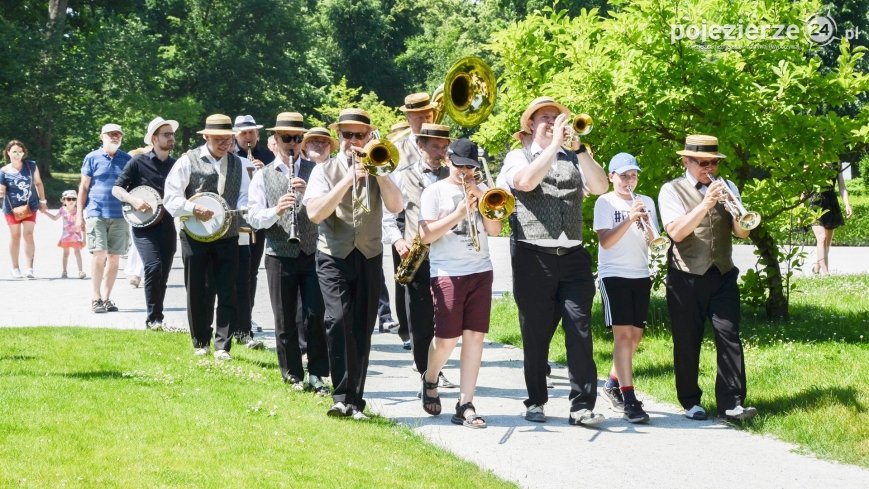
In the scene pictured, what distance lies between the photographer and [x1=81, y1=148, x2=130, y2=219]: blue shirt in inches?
559

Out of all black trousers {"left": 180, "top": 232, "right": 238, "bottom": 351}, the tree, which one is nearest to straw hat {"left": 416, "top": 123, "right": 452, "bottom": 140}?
black trousers {"left": 180, "top": 232, "right": 238, "bottom": 351}

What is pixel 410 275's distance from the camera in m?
8.93

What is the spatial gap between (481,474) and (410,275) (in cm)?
247

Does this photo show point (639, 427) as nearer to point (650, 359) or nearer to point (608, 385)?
point (608, 385)

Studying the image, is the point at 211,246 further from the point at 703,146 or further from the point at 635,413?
the point at 703,146

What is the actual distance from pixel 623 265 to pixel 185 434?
3.38 m

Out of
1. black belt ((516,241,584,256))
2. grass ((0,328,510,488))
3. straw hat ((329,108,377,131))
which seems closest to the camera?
grass ((0,328,510,488))

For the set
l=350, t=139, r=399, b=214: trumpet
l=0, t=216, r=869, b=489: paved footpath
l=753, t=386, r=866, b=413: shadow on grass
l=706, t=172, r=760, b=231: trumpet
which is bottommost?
l=0, t=216, r=869, b=489: paved footpath

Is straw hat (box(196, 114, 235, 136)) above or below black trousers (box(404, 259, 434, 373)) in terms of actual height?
above

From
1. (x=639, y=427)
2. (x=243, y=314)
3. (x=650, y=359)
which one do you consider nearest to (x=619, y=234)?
(x=639, y=427)

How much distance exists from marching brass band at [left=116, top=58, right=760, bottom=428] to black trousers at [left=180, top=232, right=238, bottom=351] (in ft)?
3.21

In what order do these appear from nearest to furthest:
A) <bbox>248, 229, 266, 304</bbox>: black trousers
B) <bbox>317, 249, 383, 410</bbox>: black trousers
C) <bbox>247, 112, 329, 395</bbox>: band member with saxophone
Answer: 1. <bbox>317, 249, 383, 410</bbox>: black trousers
2. <bbox>247, 112, 329, 395</bbox>: band member with saxophone
3. <bbox>248, 229, 266, 304</bbox>: black trousers

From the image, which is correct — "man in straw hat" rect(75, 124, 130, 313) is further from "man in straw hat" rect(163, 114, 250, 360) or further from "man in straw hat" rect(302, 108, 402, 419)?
"man in straw hat" rect(302, 108, 402, 419)

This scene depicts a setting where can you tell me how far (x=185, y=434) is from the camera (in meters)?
6.97
